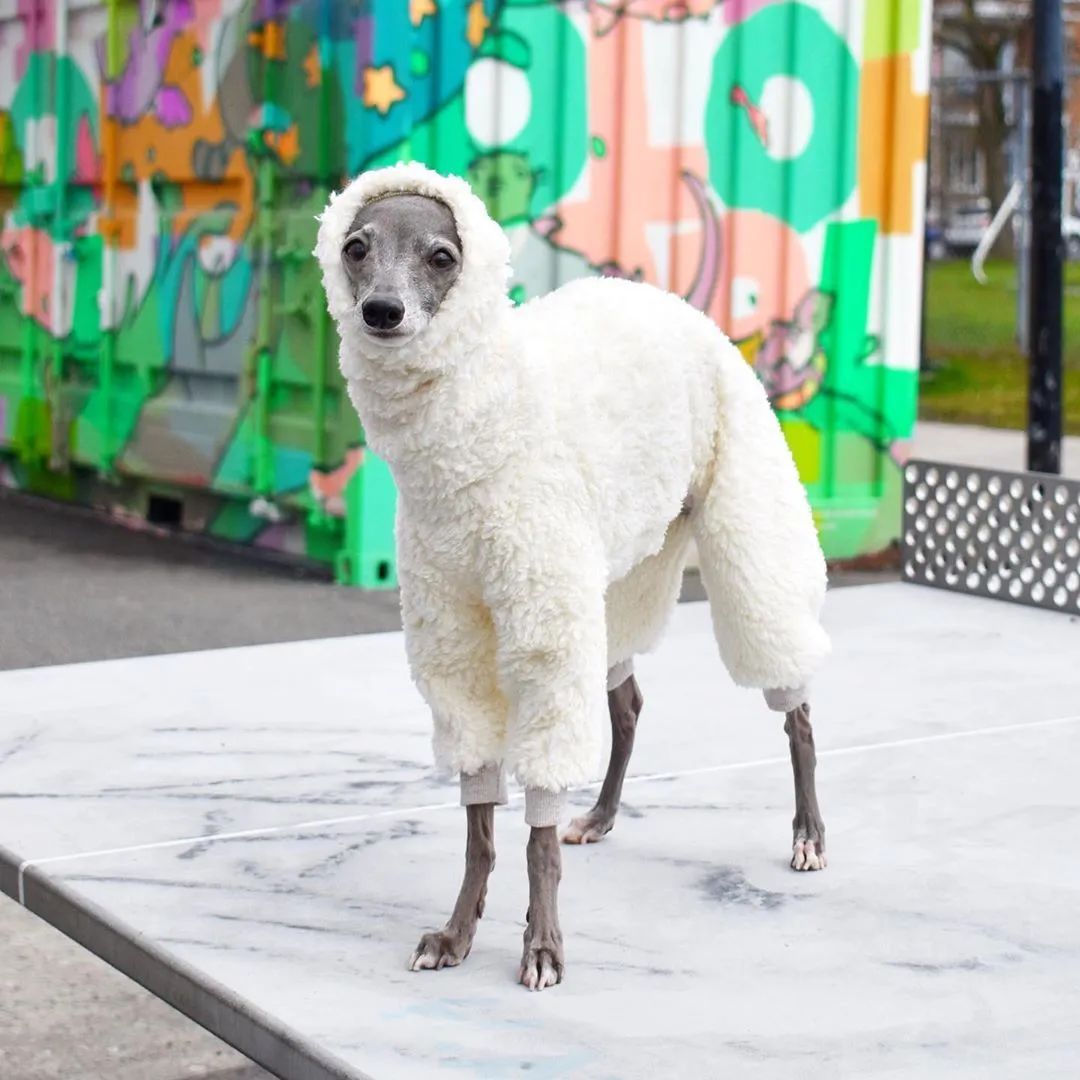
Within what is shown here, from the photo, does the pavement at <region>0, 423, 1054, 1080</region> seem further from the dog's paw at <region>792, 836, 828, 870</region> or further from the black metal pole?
the dog's paw at <region>792, 836, 828, 870</region>

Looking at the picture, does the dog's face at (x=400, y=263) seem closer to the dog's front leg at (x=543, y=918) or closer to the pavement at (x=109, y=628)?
the dog's front leg at (x=543, y=918)

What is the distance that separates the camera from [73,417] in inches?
372

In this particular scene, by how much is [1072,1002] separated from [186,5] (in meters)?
6.29

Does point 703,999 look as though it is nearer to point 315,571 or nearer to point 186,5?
point 315,571

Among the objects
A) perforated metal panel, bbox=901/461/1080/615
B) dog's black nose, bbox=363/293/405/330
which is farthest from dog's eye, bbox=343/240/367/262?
perforated metal panel, bbox=901/461/1080/615

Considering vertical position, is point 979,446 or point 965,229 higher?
point 965,229

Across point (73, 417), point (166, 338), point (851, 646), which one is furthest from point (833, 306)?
point (73, 417)

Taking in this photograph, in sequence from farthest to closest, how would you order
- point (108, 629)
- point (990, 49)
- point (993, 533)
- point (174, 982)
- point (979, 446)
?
point (990, 49)
point (979, 446)
point (993, 533)
point (108, 629)
point (174, 982)

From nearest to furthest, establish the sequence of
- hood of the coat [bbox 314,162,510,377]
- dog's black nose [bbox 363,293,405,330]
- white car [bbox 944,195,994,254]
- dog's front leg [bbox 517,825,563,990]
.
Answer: dog's black nose [bbox 363,293,405,330], hood of the coat [bbox 314,162,510,377], dog's front leg [bbox 517,825,563,990], white car [bbox 944,195,994,254]

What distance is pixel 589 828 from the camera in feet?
14.6

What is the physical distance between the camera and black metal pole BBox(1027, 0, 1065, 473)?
7.84 metres

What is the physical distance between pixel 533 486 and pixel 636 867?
1103 millimetres

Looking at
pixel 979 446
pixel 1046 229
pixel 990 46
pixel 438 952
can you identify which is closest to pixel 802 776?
pixel 438 952

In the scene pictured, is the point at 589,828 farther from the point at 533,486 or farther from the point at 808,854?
the point at 533,486
